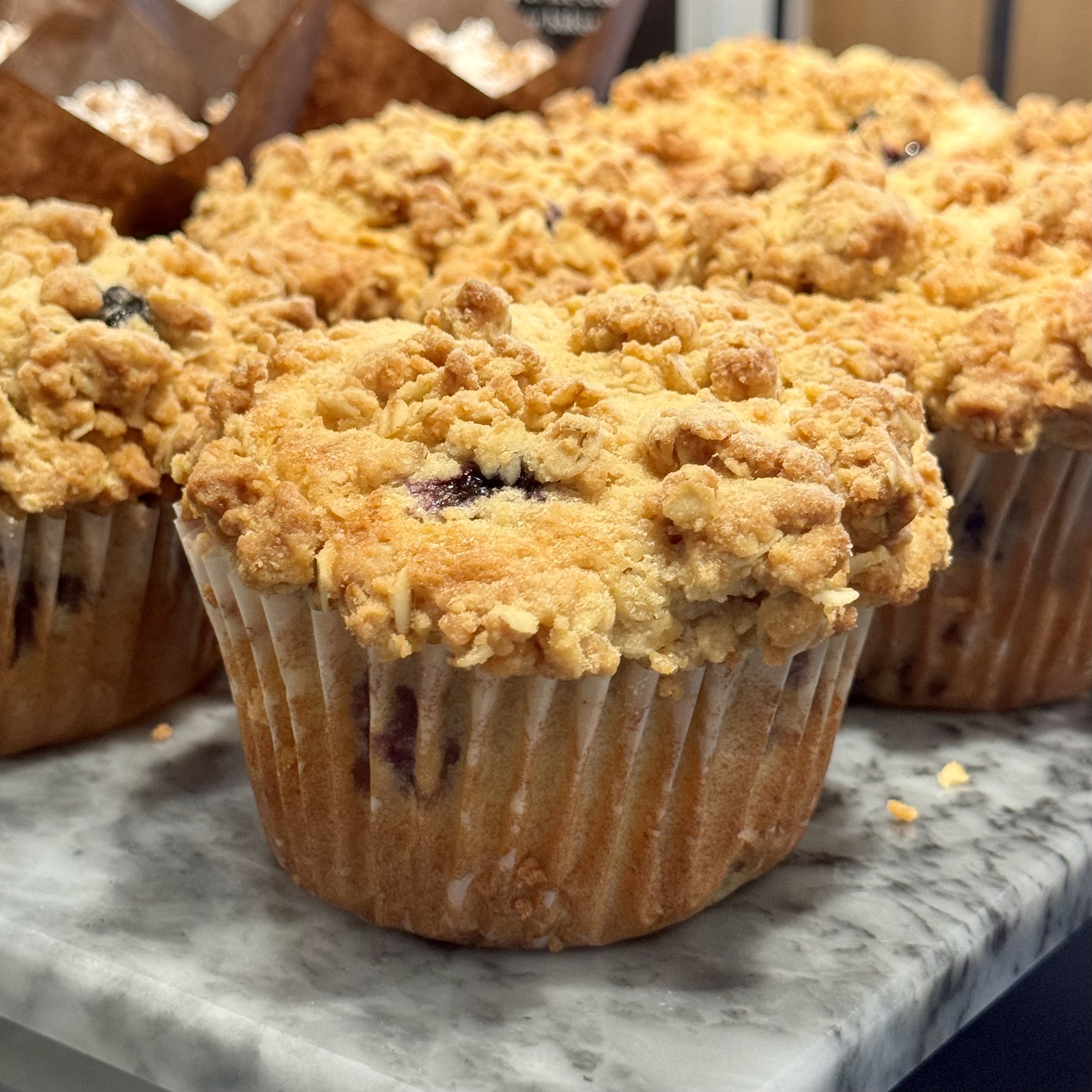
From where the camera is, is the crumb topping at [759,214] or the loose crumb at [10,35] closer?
the crumb topping at [759,214]

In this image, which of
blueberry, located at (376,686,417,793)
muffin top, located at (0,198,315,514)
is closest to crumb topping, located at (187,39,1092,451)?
muffin top, located at (0,198,315,514)

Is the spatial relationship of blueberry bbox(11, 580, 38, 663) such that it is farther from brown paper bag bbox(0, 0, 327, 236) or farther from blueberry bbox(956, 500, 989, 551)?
blueberry bbox(956, 500, 989, 551)

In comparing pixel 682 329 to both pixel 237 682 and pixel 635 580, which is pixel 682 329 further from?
pixel 237 682

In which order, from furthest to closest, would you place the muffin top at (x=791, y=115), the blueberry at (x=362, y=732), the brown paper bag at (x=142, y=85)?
the muffin top at (x=791, y=115) → the brown paper bag at (x=142, y=85) → the blueberry at (x=362, y=732)

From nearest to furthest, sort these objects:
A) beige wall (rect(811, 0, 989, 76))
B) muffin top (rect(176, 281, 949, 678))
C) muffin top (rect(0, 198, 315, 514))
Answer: muffin top (rect(176, 281, 949, 678)) → muffin top (rect(0, 198, 315, 514)) → beige wall (rect(811, 0, 989, 76))

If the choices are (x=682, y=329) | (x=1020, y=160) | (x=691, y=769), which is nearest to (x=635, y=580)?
(x=691, y=769)

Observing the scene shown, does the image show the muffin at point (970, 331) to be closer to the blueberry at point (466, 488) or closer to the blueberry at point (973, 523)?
the blueberry at point (973, 523)

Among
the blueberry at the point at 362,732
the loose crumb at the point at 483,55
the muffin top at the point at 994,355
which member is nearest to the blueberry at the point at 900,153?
the muffin top at the point at 994,355
